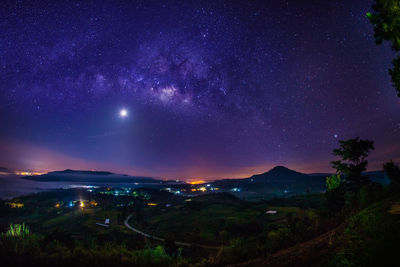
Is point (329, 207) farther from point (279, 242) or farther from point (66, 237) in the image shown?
point (66, 237)

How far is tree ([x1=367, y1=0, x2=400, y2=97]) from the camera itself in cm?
789

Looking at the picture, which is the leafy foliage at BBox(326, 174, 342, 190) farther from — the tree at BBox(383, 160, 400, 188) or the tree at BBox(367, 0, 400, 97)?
the tree at BBox(367, 0, 400, 97)

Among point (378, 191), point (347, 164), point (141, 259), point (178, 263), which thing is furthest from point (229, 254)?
point (347, 164)

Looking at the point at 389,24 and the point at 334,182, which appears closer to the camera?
the point at 389,24

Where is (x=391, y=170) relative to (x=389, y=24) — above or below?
A: below

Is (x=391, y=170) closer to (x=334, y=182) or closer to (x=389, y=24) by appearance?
(x=334, y=182)

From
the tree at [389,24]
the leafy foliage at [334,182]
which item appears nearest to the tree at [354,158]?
the leafy foliage at [334,182]

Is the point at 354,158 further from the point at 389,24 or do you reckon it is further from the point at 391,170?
the point at 389,24

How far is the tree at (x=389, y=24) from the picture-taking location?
25.9 ft

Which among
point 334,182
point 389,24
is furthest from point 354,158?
point 389,24

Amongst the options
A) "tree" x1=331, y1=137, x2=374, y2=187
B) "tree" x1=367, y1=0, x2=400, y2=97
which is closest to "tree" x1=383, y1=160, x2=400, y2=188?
"tree" x1=331, y1=137, x2=374, y2=187

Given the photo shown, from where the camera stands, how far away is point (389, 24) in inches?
322

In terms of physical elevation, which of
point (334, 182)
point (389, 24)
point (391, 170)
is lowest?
point (334, 182)

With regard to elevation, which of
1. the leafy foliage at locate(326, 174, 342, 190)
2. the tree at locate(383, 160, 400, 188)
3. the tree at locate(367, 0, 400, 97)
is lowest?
the leafy foliage at locate(326, 174, 342, 190)
